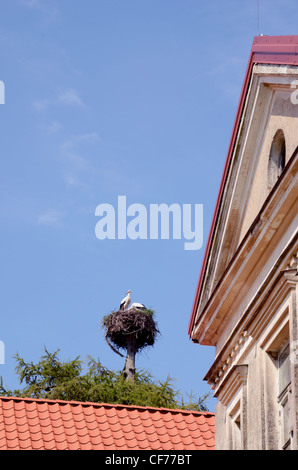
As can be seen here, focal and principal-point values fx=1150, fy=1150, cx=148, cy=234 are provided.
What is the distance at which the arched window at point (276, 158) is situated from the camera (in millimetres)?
11255

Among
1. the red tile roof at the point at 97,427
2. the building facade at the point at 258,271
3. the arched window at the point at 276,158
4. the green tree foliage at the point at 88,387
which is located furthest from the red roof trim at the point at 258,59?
the green tree foliage at the point at 88,387

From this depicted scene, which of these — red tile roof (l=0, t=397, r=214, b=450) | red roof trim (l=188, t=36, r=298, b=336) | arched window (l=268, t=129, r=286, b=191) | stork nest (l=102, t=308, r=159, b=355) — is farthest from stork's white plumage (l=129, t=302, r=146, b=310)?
arched window (l=268, t=129, r=286, b=191)

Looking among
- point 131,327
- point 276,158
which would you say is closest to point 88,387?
point 131,327

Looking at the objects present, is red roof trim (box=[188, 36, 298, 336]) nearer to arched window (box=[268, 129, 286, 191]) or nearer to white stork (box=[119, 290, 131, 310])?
arched window (box=[268, 129, 286, 191])

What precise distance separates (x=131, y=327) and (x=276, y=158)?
27.6 meters

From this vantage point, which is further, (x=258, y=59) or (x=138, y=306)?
(x=138, y=306)

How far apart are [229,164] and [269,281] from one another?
2.16 meters

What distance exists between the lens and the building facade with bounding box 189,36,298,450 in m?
10.1

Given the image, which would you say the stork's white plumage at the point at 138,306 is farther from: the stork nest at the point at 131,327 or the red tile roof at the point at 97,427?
the red tile roof at the point at 97,427

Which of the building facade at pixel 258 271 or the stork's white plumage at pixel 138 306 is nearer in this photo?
the building facade at pixel 258 271

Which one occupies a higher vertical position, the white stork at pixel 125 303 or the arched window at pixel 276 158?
the white stork at pixel 125 303

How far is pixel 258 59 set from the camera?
1151cm

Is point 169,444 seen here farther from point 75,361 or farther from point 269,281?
point 75,361

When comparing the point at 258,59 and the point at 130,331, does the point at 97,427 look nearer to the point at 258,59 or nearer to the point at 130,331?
the point at 258,59
